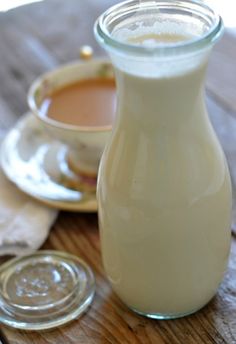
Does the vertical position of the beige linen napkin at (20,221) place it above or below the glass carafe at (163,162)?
below

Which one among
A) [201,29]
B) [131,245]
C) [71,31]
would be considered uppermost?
[201,29]

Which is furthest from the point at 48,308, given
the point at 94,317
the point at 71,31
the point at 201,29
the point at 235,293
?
the point at 71,31

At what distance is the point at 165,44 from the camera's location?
1.69 ft

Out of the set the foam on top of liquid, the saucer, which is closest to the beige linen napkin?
the saucer

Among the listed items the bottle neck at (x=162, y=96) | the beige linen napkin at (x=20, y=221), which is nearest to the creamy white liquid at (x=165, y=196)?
the bottle neck at (x=162, y=96)

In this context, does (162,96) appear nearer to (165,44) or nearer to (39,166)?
(165,44)

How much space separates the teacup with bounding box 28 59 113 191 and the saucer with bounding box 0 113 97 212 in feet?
0.06

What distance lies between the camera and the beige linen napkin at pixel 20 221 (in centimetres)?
71

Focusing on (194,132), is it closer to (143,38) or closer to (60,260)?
(143,38)

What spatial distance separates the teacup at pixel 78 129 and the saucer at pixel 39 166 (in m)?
0.02

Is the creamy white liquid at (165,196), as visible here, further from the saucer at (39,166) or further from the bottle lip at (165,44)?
the saucer at (39,166)

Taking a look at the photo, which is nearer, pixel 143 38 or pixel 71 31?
pixel 143 38

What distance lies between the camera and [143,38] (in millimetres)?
534

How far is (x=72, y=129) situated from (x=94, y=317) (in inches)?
8.6
